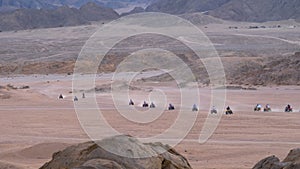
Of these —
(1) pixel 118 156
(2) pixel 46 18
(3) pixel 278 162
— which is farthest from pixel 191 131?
(2) pixel 46 18

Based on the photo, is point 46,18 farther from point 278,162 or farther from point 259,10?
point 278,162

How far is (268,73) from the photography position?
172 feet

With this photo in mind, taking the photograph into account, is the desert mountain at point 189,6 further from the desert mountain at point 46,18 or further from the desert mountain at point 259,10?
the desert mountain at point 46,18

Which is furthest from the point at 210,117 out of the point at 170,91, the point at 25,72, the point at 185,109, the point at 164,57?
the point at 25,72

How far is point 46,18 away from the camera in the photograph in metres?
157

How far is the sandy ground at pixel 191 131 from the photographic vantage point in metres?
18.4

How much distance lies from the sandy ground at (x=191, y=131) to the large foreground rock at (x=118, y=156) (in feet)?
15.3

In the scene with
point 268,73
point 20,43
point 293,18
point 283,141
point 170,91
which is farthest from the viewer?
point 293,18

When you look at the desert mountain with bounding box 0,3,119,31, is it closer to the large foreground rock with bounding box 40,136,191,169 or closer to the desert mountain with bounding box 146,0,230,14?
the desert mountain with bounding box 146,0,230,14

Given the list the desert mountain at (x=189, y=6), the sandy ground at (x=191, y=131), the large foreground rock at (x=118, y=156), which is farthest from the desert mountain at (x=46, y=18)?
the large foreground rock at (x=118, y=156)

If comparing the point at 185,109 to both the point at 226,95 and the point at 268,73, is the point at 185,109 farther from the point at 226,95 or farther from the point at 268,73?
the point at 268,73

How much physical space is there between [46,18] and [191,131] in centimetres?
13644

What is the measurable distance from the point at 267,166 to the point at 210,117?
20.0 meters

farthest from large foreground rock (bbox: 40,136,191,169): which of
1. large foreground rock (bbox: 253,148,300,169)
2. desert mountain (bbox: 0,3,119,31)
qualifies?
desert mountain (bbox: 0,3,119,31)
